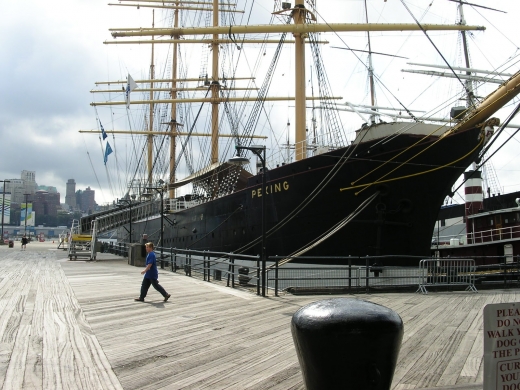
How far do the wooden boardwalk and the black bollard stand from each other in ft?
5.60

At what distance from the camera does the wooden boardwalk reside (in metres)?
4.62

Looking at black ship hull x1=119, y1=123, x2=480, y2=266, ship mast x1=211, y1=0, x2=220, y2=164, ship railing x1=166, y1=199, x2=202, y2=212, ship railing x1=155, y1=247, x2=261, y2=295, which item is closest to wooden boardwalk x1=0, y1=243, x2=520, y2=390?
ship railing x1=155, y1=247, x2=261, y2=295

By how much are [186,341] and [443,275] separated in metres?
8.16

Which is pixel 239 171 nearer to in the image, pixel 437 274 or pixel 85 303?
pixel 437 274

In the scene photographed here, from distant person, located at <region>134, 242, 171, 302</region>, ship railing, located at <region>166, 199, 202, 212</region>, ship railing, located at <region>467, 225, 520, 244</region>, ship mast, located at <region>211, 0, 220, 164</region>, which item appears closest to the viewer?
distant person, located at <region>134, 242, 171, 302</region>

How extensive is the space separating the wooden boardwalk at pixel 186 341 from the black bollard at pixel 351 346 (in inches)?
67.2

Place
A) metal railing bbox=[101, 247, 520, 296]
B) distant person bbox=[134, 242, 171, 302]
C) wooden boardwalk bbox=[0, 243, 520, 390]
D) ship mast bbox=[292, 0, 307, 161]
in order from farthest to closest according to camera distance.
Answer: ship mast bbox=[292, 0, 307, 161]
metal railing bbox=[101, 247, 520, 296]
distant person bbox=[134, 242, 171, 302]
wooden boardwalk bbox=[0, 243, 520, 390]

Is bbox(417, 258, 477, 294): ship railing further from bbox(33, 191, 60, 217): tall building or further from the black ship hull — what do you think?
bbox(33, 191, 60, 217): tall building

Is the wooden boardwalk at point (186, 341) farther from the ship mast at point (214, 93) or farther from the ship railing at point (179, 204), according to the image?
the ship mast at point (214, 93)

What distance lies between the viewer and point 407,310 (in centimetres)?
885

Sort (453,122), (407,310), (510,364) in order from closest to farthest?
(510,364)
(407,310)
(453,122)

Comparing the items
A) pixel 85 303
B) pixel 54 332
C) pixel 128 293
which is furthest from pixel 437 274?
pixel 54 332

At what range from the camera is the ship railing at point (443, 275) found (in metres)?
11.9

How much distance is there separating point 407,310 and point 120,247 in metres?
25.3
